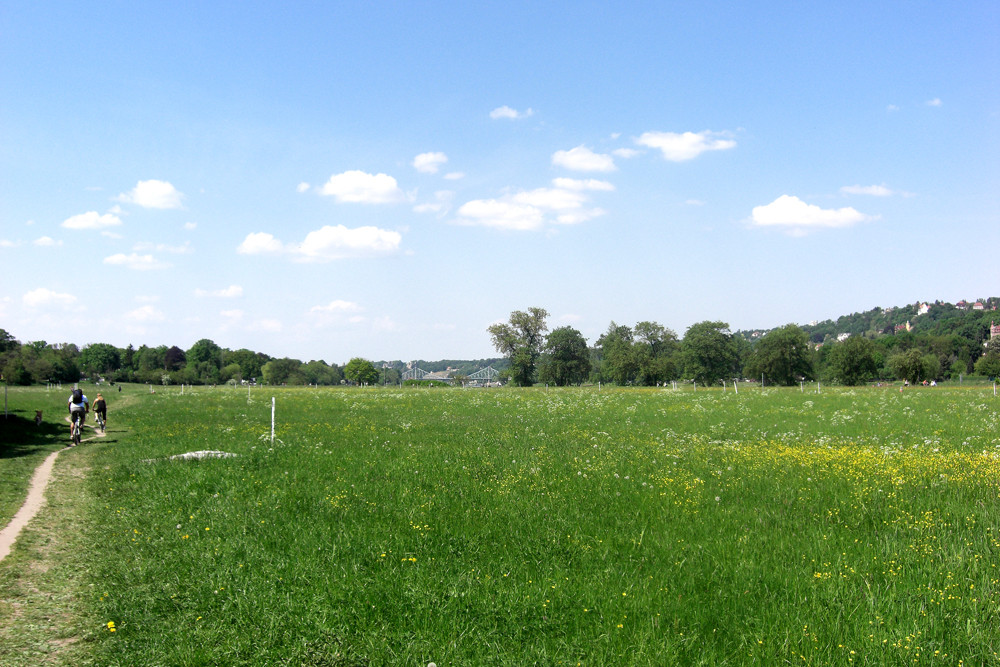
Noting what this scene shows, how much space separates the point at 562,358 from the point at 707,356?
31313 millimetres

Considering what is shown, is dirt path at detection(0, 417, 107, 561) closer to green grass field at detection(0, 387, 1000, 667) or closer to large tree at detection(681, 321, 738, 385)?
green grass field at detection(0, 387, 1000, 667)

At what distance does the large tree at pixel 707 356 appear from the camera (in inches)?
4707

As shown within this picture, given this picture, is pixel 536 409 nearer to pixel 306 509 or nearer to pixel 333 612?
pixel 306 509

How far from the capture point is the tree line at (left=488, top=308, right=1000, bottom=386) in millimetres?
113625

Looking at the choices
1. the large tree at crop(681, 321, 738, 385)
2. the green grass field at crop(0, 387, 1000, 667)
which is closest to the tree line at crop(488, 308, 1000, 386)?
the large tree at crop(681, 321, 738, 385)

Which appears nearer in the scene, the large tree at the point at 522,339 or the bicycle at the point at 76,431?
the bicycle at the point at 76,431

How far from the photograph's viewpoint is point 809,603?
665 cm

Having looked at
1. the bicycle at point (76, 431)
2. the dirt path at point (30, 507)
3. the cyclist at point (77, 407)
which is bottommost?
the dirt path at point (30, 507)

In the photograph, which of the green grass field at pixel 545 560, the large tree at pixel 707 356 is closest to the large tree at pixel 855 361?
the large tree at pixel 707 356

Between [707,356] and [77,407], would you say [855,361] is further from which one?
[77,407]

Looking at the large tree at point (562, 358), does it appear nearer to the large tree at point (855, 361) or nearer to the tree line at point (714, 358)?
the tree line at point (714, 358)

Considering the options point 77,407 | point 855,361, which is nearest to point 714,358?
point 855,361

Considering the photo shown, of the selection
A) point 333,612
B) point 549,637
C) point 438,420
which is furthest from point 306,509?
point 438,420

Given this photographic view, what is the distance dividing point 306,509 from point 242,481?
3.22m
